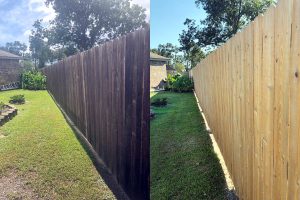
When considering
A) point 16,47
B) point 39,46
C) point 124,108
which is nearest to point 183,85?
point 124,108

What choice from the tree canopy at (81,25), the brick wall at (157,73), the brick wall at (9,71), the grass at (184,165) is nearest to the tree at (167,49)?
the tree canopy at (81,25)

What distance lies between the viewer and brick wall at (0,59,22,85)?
27625 millimetres

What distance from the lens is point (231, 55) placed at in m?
4.38

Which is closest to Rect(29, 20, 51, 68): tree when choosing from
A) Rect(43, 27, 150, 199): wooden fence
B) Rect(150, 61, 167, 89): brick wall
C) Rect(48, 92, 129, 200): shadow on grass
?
Rect(150, 61, 167, 89): brick wall

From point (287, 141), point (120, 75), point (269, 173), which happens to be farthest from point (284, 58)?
point (120, 75)

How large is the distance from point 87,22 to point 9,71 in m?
16.3

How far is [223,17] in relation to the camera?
3491 centimetres

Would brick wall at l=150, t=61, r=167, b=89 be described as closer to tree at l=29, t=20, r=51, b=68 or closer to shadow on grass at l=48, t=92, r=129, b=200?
tree at l=29, t=20, r=51, b=68

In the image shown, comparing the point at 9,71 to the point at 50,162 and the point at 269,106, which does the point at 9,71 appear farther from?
the point at 269,106

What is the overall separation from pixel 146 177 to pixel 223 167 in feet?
5.42

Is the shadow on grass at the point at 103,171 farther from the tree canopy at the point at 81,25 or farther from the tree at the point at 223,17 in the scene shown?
the tree canopy at the point at 81,25

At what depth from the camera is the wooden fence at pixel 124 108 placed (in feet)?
13.0

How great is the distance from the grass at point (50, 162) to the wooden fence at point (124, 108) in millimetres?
357

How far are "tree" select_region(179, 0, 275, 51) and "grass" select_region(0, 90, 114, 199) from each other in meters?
28.8
